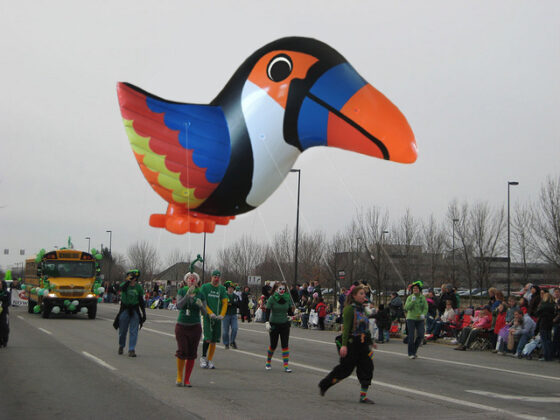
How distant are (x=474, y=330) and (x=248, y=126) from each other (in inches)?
436

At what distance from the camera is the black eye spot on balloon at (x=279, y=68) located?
9.27m

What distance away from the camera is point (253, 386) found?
927cm

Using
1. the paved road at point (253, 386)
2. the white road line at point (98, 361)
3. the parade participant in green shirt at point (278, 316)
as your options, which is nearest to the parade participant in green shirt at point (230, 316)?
the paved road at point (253, 386)

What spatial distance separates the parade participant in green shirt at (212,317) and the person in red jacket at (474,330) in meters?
8.53

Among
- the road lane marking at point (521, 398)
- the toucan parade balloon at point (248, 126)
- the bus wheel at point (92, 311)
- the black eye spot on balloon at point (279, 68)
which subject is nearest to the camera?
the road lane marking at point (521, 398)

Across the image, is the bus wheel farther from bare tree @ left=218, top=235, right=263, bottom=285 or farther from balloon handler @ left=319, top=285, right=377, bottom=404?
balloon handler @ left=319, top=285, right=377, bottom=404

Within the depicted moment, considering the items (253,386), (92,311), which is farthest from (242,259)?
(253,386)

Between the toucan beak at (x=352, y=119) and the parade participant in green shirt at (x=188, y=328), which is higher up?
the toucan beak at (x=352, y=119)

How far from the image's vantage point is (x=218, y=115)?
31.2 ft

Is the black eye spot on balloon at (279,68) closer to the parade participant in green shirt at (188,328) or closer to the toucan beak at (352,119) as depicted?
the toucan beak at (352,119)

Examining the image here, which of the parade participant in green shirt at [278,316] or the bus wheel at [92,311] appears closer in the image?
the parade participant in green shirt at [278,316]

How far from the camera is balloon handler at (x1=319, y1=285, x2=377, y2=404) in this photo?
799 centimetres

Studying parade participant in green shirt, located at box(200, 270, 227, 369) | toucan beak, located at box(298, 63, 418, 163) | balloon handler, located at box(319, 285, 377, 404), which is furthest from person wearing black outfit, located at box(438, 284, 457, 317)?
balloon handler, located at box(319, 285, 377, 404)

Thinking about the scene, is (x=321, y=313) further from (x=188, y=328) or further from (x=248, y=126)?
(x=248, y=126)
